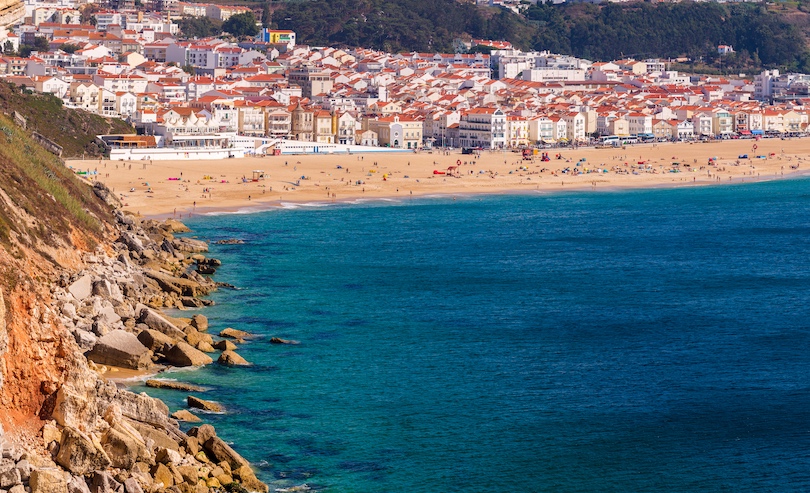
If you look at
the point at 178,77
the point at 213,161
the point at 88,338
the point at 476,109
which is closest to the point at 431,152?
the point at 476,109

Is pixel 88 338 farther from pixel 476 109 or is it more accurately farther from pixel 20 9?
pixel 476 109

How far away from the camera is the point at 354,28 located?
146875 millimetres

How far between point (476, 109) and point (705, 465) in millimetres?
70104

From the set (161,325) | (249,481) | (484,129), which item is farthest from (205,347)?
(484,129)

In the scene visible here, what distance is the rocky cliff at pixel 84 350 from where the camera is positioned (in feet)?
58.0

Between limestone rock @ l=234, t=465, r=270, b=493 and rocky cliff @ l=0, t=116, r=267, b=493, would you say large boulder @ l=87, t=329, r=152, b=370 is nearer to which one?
rocky cliff @ l=0, t=116, r=267, b=493

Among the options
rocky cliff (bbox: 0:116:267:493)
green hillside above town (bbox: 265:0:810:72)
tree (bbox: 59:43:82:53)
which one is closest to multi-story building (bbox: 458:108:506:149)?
tree (bbox: 59:43:82:53)

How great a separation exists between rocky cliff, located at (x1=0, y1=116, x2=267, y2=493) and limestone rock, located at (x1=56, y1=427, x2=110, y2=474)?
0.01 meters

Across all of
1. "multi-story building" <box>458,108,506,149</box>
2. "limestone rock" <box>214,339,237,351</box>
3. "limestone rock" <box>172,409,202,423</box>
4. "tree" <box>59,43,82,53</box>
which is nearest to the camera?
"limestone rock" <box>172,409,202,423</box>

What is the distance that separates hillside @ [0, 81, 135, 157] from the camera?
68.0 metres

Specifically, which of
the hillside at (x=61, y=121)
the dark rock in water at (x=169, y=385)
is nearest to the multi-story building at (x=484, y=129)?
the hillside at (x=61, y=121)

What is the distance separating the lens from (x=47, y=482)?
54.5 feet

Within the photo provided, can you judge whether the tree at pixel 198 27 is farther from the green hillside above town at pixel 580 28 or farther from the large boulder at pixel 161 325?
the large boulder at pixel 161 325

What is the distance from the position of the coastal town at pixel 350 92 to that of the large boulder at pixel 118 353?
44187 millimetres
